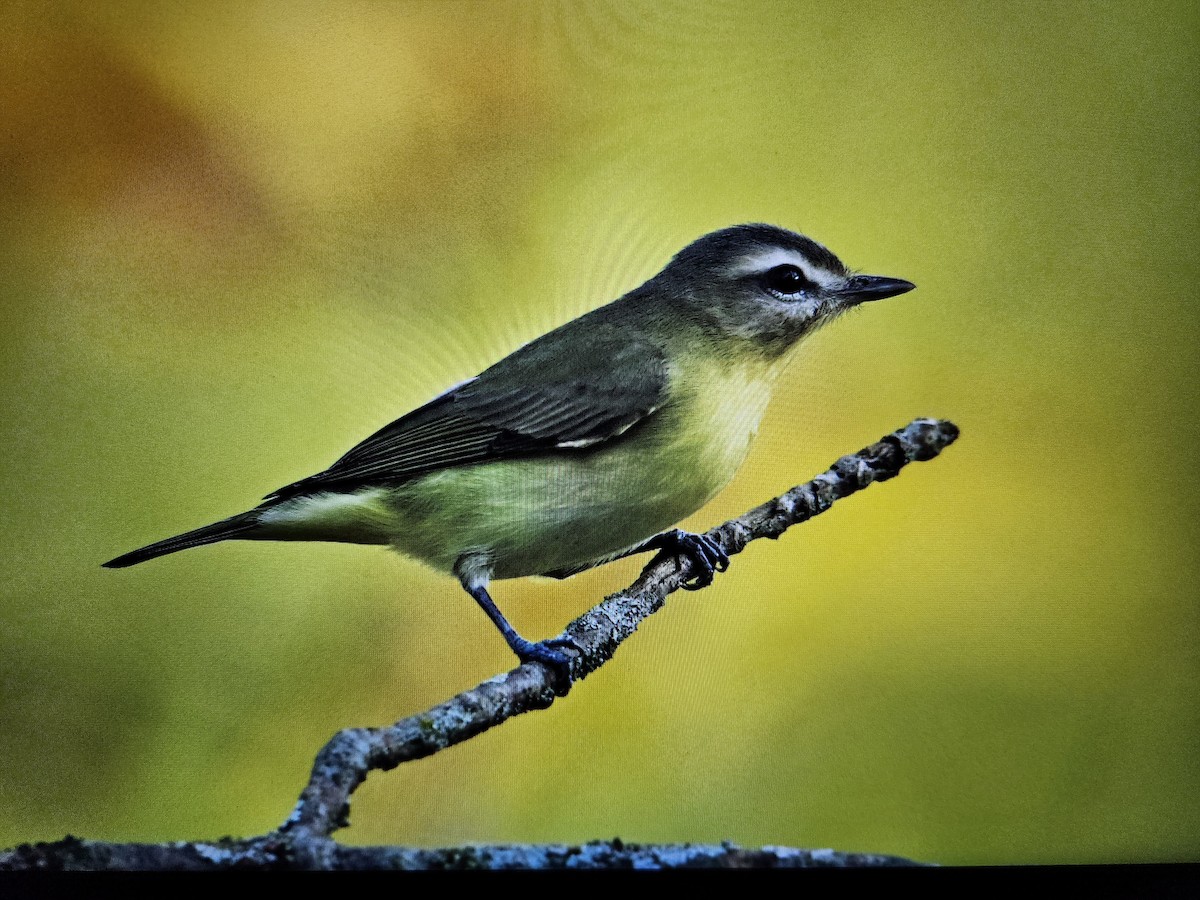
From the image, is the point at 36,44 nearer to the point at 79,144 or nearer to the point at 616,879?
the point at 79,144

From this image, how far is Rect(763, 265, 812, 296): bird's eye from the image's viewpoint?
1734 millimetres

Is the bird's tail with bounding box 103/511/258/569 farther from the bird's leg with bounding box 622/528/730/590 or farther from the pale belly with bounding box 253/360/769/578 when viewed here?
the bird's leg with bounding box 622/528/730/590

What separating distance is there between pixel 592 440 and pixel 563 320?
0.26 m

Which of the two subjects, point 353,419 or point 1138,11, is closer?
point 353,419

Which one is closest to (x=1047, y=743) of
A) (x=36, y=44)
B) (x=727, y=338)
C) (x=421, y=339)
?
(x=727, y=338)

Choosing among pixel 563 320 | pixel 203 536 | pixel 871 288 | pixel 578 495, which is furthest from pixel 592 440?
pixel 203 536

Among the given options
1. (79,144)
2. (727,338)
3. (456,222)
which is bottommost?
(727,338)

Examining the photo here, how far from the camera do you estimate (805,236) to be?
173cm

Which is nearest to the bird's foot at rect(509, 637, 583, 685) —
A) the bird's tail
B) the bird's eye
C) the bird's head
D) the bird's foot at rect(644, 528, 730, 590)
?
the bird's foot at rect(644, 528, 730, 590)

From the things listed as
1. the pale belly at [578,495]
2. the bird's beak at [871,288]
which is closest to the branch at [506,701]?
the pale belly at [578,495]

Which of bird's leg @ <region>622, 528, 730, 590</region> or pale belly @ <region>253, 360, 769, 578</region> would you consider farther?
bird's leg @ <region>622, 528, 730, 590</region>

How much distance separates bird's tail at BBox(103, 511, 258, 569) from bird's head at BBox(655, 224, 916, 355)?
0.92 metres

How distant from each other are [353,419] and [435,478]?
188mm

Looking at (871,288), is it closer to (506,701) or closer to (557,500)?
(557,500)
